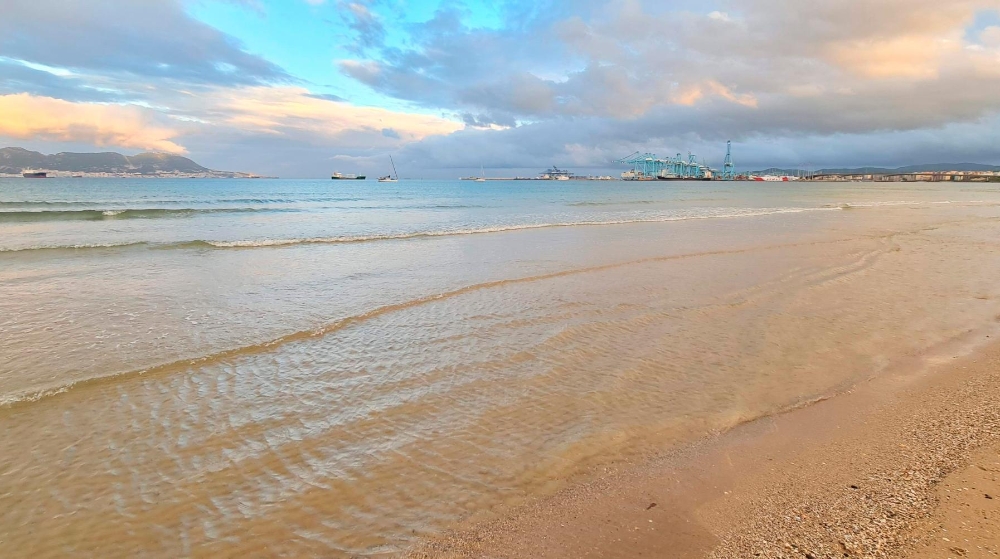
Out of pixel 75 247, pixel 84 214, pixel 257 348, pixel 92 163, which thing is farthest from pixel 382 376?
pixel 92 163

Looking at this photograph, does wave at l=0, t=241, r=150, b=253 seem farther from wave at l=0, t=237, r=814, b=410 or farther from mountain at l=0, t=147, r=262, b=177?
mountain at l=0, t=147, r=262, b=177

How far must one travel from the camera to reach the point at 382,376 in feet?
20.5

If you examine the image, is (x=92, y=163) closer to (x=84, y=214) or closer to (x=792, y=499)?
(x=84, y=214)

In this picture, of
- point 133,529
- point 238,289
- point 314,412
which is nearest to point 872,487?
point 314,412

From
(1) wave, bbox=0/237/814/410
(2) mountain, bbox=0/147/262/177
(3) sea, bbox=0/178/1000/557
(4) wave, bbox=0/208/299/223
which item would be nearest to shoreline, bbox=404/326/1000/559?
(3) sea, bbox=0/178/1000/557

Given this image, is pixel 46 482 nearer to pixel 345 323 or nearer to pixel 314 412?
Answer: pixel 314 412

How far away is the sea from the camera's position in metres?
3.75

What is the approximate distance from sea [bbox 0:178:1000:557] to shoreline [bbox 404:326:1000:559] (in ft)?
0.83

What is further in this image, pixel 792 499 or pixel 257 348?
pixel 257 348

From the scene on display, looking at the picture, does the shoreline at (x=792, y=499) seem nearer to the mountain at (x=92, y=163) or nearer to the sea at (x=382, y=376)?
the sea at (x=382, y=376)

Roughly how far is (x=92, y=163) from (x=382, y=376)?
22397 centimetres

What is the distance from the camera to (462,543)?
3293 mm

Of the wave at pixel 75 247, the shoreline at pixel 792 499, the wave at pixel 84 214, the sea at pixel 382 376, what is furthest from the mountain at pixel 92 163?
the shoreline at pixel 792 499

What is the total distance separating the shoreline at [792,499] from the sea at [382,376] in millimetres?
252
